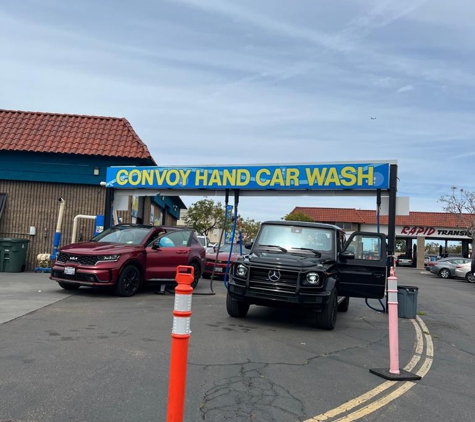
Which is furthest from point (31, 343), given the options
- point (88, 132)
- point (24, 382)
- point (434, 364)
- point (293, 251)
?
point (88, 132)

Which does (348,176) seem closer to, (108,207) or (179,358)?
(108,207)

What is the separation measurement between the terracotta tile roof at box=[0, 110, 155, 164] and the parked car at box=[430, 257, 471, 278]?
2063 cm

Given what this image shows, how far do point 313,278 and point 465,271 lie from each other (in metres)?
23.0

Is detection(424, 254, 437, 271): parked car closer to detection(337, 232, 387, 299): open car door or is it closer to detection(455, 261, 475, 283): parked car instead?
detection(455, 261, 475, 283): parked car

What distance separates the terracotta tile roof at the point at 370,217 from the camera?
48625 millimetres

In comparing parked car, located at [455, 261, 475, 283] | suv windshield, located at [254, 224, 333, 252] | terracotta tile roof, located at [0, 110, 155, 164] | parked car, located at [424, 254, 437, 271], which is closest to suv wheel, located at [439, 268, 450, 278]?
parked car, located at [455, 261, 475, 283]

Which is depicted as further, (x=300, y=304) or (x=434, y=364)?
(x=300, y=304)

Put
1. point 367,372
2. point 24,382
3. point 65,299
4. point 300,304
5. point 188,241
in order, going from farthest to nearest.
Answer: point 188,241
point 65,299
point 300,304
point 367,372
point 24,382

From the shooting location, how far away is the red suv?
10164 mm

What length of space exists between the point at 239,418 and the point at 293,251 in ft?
16.5

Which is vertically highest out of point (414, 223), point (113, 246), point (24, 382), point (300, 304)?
point (414, 223)

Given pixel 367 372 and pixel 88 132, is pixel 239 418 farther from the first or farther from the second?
pixel 88 132

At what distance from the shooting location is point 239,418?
3.91 metres

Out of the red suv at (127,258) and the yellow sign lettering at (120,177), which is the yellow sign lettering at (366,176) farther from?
the yellow sign lettering at (120,177)
